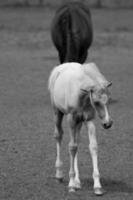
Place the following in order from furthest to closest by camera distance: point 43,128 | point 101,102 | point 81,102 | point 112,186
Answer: point 43,128, point 112,186, point 81,102, point 101,102

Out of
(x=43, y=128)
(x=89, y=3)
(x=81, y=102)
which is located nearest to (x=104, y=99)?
(x=81, y=102)

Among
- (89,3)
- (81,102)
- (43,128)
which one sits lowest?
(43,128)

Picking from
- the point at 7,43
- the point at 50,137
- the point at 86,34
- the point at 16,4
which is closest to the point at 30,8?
the point at 16,4

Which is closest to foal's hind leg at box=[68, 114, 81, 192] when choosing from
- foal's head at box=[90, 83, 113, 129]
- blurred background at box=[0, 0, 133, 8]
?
foal's head at box=[90, 83, 113, 129]

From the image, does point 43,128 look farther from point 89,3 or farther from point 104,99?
point 89,3

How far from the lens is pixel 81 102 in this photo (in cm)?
738

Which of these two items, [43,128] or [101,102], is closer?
[101,102]

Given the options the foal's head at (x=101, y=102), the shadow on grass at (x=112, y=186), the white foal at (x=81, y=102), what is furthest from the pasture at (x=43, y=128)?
the foal's head at (x=101, y=102)

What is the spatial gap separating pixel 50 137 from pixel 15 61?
12.0m

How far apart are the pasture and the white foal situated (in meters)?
0.27

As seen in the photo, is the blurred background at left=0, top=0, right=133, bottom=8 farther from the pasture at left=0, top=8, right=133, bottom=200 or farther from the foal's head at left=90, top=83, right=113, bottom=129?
the foal's head at left=90, top=83, right=113, bottom=129

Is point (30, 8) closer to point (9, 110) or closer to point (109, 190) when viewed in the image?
point (9, 110)

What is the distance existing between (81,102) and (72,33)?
26.1ft

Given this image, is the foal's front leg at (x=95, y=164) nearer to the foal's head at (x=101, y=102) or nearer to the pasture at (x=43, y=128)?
the pasture at (x=43, y=128)
